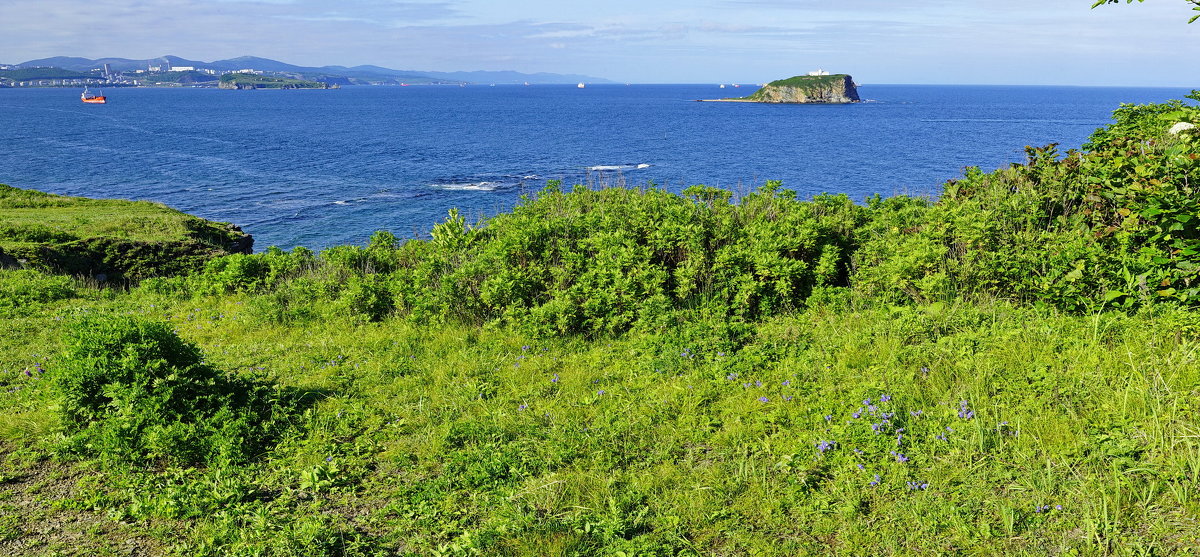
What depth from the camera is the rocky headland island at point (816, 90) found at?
188 m

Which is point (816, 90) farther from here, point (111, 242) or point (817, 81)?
point (111, 242)

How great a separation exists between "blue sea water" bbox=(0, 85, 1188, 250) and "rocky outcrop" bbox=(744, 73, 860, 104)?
67.6 meters

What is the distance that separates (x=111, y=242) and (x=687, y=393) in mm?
17377

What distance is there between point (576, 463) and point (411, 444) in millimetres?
1445

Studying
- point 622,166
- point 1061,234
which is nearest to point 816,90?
point 622,166

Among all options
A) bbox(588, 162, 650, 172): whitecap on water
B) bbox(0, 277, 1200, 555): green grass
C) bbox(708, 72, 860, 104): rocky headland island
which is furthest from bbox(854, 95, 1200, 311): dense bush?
bbox(708, 72, 860, 104): rocky headland island

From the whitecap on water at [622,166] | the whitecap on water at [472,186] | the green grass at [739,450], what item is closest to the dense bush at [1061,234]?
the green grass at [739,450]

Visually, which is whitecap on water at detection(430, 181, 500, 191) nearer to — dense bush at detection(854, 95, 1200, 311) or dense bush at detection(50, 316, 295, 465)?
dense bush at detection(854, 95, 1200, 311)

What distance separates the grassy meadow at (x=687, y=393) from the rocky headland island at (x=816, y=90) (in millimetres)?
189796

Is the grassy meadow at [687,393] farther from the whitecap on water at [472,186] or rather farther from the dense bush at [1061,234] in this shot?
the whitecap on water at [472,186]

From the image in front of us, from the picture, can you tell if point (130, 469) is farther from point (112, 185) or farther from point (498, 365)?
point (112, 185)

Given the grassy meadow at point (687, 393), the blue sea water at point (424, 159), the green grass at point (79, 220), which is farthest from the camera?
the blue sea water at point (424, 159)

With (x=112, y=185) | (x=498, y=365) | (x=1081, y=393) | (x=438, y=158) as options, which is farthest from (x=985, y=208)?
(x=438, y=158)

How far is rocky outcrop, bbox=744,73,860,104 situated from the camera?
18800 cm
